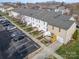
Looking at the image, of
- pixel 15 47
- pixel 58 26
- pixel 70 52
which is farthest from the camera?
pixel 58 26

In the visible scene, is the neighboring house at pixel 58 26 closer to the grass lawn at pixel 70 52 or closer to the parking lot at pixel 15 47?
the grass lawn at pixel 70 52

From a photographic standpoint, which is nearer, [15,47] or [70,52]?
[70,52]

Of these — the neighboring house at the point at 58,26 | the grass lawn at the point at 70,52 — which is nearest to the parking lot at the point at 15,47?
the grass lawn at the point at 70,52

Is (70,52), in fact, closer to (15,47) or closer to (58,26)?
(58,26)

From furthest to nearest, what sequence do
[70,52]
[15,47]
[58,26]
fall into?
[58,26] → [15,47] → [70,52]

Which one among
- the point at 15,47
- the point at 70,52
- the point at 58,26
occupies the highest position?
the point at 58,26

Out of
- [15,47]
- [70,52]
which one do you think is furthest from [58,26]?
[15,47]

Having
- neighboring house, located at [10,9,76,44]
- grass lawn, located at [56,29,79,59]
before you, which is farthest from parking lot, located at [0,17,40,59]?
neighboring house, located at [10,9,76,44]

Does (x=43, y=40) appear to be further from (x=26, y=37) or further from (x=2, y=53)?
(x=2, y=53)

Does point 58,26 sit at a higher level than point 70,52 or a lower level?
higher

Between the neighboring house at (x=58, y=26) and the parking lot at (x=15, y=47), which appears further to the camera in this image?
the neighboring house at (x=58, y=26)

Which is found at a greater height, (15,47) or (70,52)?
(70,52)
